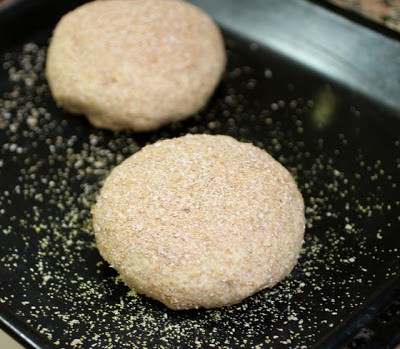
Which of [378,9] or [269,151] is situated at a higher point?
[378,9]

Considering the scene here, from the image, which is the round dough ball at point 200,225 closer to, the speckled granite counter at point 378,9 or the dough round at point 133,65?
the dough round at point 133,65

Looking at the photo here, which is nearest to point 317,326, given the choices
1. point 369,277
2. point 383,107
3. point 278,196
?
point 369,277

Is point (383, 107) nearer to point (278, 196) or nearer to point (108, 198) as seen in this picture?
point (278, 196)

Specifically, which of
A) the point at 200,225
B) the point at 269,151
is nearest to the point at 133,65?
the point at 269,151

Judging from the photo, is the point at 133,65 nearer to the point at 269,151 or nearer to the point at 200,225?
the point at 269,151

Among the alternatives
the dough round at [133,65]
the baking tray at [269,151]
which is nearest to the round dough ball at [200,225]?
the baking tray at [269,151]
